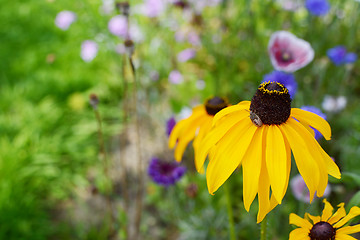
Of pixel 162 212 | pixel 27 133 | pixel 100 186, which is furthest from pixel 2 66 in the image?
pixel 162 212

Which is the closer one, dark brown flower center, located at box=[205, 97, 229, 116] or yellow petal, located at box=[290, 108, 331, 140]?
yellow petal, located at box=[290, 108, 331, 140]

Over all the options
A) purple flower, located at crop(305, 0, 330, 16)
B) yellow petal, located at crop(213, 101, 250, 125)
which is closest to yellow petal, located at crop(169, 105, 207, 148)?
yellow petal, located at crop(213, 101, 250, 125)

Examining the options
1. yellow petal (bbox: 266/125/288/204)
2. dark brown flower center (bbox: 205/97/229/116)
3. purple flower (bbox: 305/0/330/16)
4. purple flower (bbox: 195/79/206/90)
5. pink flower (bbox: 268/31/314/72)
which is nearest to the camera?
yellow petal (bbox: 266/125/288/204)

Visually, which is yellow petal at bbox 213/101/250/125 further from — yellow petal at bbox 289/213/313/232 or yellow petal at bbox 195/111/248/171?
yellow petal at bbox 289/213/313/232

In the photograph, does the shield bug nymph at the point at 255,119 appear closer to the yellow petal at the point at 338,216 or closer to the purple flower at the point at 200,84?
the yellow petal at the point at 338,216

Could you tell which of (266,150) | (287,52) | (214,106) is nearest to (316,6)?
(287,52)

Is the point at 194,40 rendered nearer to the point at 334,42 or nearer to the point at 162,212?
the point at 334,42

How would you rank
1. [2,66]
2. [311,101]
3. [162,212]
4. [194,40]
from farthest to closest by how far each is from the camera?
[2,66] → [194,40] → [162,212] → [311,101]

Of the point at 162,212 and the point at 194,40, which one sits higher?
the point at 194,40

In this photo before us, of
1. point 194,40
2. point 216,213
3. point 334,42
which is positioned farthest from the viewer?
point 194,40
